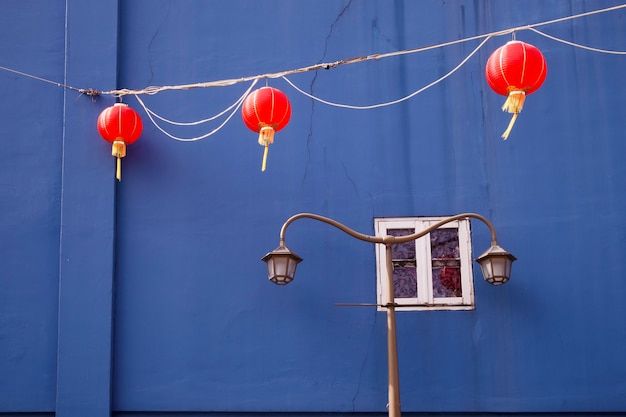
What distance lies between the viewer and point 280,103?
7.94m

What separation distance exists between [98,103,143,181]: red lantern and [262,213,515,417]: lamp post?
2.06 m

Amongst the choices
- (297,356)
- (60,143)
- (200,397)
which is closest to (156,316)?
(200,397)

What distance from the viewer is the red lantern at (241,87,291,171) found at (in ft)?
25.9

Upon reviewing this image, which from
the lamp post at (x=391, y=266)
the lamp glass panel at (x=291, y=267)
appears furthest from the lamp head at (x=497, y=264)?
the lamp glass panel at (x=291, y=267)

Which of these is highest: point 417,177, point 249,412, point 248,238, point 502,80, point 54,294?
point 502,80

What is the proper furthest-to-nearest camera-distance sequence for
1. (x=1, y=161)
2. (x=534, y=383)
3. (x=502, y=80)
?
1. (x=1, y=161)
2. (x=534, y=383)
3. (x=502, y=80)

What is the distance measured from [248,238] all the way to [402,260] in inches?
64.8

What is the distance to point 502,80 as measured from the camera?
7426 mm

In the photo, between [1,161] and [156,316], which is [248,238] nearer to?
[156,316]

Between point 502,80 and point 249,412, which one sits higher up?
point 502,80

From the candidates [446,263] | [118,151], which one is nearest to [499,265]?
[446,263]

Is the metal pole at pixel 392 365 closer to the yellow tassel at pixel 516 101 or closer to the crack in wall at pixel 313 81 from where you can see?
the crack in wall at pixel 313 81

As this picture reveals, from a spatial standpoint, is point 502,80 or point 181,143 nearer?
point 502,80

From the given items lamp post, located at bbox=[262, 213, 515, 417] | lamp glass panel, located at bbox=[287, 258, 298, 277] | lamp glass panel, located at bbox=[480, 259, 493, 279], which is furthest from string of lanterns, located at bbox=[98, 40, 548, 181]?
lamp glass panel, located at bbox=[480, 259, 493, 279]
